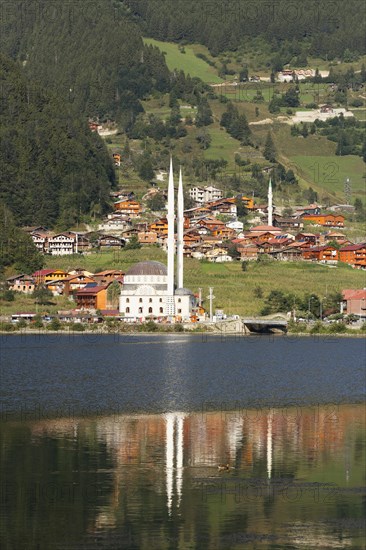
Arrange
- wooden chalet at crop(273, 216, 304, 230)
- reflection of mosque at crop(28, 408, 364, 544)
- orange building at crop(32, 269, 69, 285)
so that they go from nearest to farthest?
reflection of mosque at crop(28, 408, 364, 544)
orange building at crop(32, 269, 69, 285)
wooden chalet at crop(273, 216, 304, 230)

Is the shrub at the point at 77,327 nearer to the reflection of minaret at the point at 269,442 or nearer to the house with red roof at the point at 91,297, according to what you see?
the house with red roof at the point at 91,297

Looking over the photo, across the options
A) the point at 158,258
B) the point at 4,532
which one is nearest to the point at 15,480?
the point at 4,532

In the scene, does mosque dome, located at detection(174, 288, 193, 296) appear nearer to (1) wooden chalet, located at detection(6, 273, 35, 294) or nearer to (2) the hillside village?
(2) the hillside village

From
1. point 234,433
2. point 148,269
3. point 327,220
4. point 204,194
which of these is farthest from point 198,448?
point 204,194

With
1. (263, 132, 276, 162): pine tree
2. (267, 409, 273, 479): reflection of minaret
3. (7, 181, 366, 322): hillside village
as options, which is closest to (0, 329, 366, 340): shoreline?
(7, 181, 366, 322): hillside village

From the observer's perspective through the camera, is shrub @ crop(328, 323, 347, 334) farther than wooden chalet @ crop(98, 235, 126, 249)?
No

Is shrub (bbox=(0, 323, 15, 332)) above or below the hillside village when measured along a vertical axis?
below
